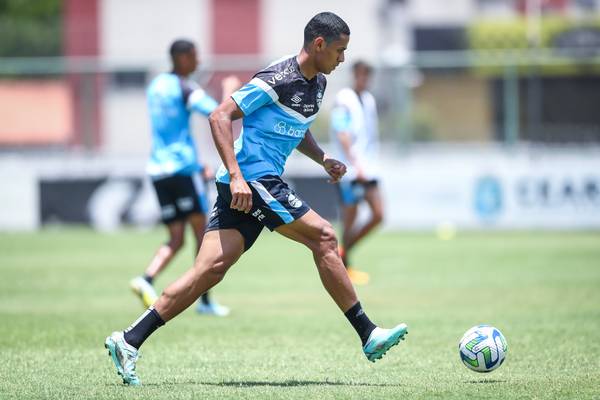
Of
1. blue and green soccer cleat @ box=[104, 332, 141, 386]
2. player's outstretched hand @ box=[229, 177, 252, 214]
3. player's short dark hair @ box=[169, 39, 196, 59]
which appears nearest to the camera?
player's outstretched hand @ box=[229, 177, 252, 214]

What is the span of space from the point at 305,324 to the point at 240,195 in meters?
3.62

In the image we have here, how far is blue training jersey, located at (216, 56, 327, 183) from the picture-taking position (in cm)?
724

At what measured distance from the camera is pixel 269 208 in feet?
23.8

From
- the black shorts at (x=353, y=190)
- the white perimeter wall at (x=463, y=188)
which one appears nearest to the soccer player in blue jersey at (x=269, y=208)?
the black shorts at (x=353, y=190)

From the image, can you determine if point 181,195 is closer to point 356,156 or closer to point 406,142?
point 356,156

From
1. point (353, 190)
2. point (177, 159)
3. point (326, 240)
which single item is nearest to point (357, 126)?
point (353, 190)

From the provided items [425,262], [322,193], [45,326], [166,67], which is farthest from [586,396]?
[166,67]

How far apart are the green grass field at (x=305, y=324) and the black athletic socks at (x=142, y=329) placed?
297 millimetres

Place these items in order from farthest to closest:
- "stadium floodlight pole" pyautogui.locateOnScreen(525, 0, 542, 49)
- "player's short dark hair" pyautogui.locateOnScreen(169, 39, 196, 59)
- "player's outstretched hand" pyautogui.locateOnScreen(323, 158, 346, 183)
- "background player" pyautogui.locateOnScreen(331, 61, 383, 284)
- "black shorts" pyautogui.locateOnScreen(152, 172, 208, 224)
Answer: "stadium floodlight pole" pyautogui.locateOnScreen(525, 0, 542, 49) → "background player" pyautogui.locateOnScreen(331, 61, 383, 284) → "black shorts" pyautogui.locateOnScreen(152, 172, 208, 224) → "player's short dark hair" pyautogui.locateOnScreen(169, 39, 196, 59) → "player's outstretched hand" pyautogui.locateOnScreen(323, 158, 346, 183)

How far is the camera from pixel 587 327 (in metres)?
9.98

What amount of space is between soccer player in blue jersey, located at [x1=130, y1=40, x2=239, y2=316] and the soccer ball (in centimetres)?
418

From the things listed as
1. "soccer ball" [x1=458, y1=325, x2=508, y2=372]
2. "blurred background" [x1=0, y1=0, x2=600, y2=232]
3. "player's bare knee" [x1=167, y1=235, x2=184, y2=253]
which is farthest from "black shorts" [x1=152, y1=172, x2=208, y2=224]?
"blurred background" [x1=0, y1=0, x2=600, y2=232]

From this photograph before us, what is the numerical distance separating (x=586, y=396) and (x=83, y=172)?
1625cm

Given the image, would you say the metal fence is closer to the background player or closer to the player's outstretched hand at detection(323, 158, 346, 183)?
the background player
